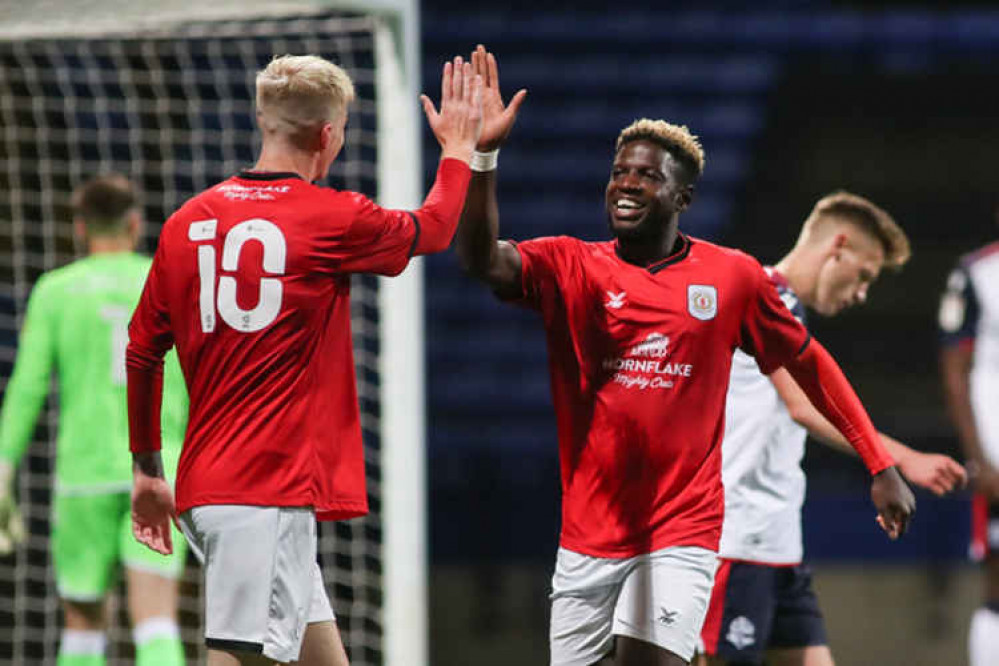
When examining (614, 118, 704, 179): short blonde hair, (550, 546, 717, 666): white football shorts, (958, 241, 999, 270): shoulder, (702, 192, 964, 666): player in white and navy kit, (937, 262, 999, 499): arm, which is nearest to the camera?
(550, 546, 717, 666): white football shorts

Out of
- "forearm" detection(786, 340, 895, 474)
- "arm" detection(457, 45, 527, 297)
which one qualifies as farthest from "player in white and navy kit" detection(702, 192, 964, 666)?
"arm" detection(457, 45, 527, 297)

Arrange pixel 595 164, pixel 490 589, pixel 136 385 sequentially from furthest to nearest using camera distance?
1. pixel 595 164
2. pixel 490 589
3. pixel 136 385

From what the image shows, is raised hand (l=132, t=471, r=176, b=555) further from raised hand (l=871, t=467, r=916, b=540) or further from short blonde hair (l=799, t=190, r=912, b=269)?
short blonde hair (l=799, t=190, r=912, b=269)

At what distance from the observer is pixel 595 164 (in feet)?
36.0

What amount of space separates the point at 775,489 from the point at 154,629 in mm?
1926

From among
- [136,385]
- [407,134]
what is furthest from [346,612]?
[136,385]

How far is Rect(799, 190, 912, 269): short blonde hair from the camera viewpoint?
11.9 feet

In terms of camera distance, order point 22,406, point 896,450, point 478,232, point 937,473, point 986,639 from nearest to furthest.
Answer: point 478,232
point 937,473
point 896,450
point 986,639
point 22,406

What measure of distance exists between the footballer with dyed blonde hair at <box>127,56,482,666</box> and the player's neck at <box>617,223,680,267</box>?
417 mm

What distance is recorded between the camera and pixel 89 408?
4270 mm

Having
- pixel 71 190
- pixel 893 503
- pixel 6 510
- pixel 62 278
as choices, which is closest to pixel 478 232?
pixel 893 503

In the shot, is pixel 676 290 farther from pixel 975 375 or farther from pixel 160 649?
pixel 160 649

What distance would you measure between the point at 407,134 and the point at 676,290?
2.13 meters

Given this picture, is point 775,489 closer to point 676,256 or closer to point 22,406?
A: point 676,256
